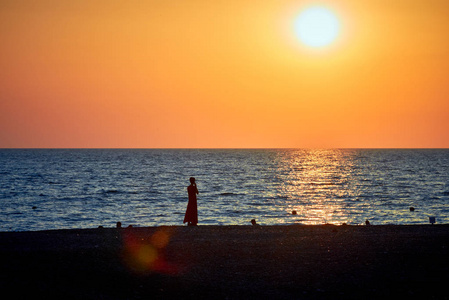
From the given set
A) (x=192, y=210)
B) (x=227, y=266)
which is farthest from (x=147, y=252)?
(x=192, y=210)

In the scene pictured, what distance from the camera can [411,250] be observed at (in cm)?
1596

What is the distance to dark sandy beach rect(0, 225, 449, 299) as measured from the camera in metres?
11.8

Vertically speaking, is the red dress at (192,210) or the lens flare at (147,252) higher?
the red dress at (192,210)

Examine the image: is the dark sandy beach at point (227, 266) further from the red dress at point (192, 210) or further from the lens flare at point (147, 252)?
the red dress at point (192, 210)

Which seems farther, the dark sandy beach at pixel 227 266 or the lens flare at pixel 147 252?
the lens flare at pixel 147 252

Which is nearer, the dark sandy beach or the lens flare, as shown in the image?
the dark sandy beach

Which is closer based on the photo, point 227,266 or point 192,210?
point 227,266

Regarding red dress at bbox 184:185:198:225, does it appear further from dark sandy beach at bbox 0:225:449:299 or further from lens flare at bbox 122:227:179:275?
dark sandy beach at bbox 0:225:449:299

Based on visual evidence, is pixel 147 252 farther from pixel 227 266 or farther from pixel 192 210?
pixel 192 210

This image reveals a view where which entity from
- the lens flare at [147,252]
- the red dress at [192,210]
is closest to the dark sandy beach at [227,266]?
the lens flare at [147,252]

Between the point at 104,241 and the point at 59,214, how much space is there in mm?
25242

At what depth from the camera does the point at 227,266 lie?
552 inches

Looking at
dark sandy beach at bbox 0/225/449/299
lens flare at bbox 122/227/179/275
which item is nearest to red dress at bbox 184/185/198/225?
lens flare at bbox 122/227/179/275

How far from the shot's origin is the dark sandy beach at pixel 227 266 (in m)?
11.8
